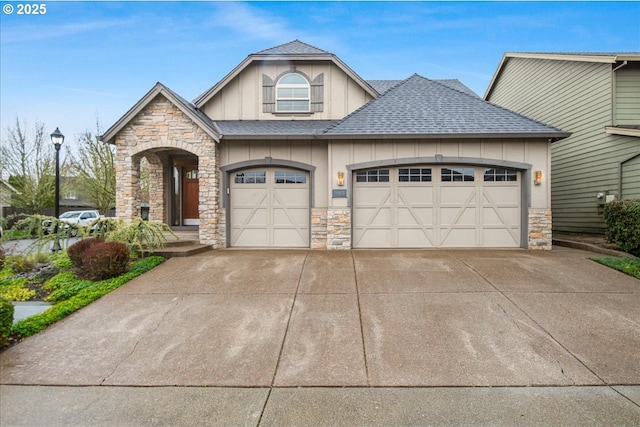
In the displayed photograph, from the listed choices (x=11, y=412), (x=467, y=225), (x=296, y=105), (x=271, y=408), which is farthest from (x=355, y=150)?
(x=11, y=412)

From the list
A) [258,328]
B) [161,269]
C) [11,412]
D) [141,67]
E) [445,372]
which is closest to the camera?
[11,412]

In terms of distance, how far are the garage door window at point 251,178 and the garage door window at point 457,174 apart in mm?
5258

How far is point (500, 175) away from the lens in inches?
359

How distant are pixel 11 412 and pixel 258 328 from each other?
7.86 ft

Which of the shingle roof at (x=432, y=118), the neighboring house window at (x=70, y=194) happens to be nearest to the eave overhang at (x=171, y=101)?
the shingle roof at (x=432, y=118)

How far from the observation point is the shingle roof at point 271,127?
9.25m

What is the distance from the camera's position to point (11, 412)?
2.75 metres

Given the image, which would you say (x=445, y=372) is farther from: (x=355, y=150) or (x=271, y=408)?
(x=355, y=150)

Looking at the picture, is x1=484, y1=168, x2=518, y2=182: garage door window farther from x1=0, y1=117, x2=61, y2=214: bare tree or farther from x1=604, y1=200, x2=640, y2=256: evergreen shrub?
x1=0, y1=117, x2=61, y2=214: bare tree

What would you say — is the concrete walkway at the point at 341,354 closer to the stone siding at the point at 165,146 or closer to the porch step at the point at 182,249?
the porch step at the point at 182,249

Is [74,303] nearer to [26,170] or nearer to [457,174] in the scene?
[457,174]

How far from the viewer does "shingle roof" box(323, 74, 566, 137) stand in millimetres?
→ 8717

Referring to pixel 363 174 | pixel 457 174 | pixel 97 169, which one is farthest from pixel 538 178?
pixel 97 169

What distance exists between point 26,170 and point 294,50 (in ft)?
69.1
